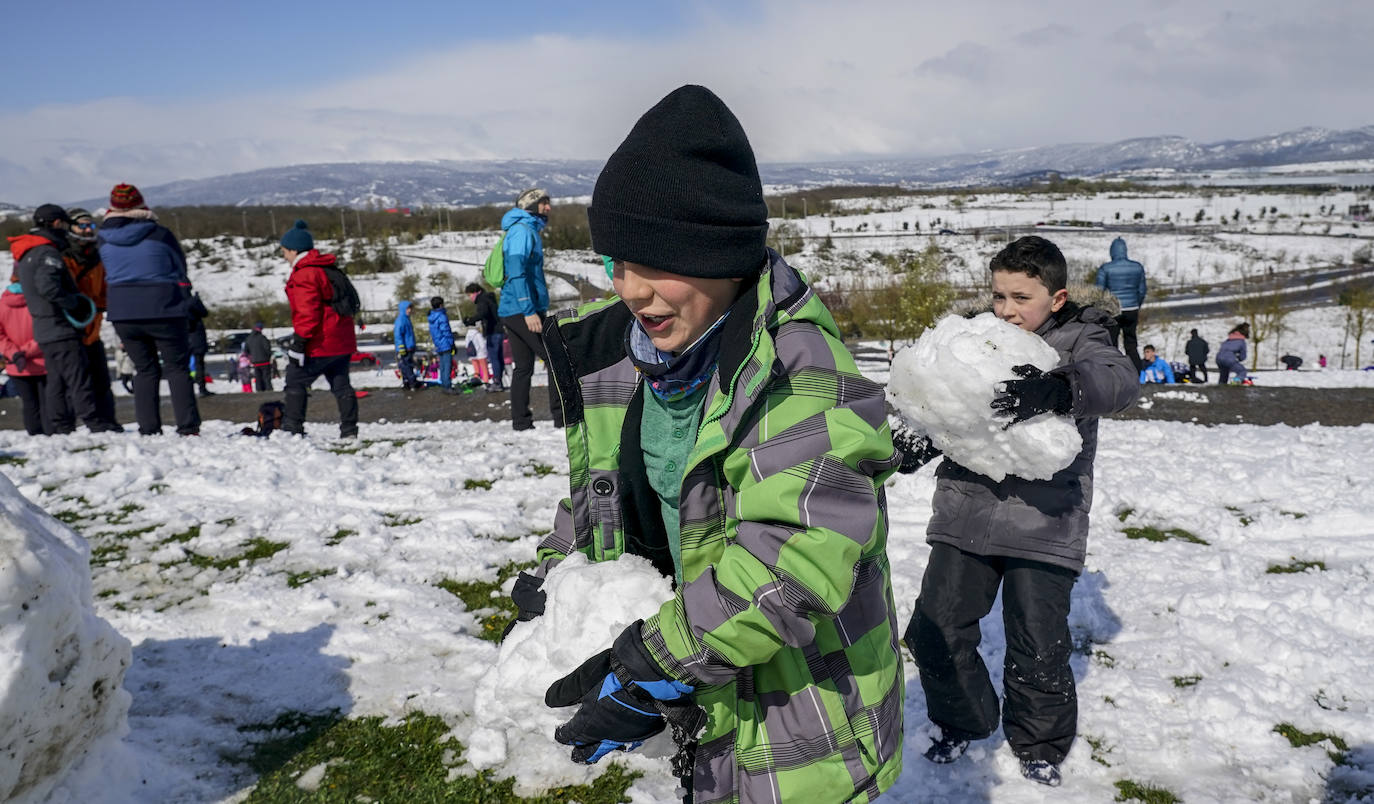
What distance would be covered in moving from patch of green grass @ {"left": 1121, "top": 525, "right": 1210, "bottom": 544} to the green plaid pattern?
4268 mm

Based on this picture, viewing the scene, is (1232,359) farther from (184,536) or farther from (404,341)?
(184,536)

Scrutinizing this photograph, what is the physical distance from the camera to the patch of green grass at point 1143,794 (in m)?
2.87

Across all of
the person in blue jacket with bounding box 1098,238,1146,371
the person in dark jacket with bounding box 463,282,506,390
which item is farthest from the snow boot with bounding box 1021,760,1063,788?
the person in dark jacket with bounding box 463,282,506,390

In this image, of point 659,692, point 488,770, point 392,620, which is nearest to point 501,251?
point 392,620

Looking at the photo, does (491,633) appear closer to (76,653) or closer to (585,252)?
(76,653)

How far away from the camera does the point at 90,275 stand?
7.53 m

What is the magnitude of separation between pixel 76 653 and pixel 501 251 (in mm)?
5485

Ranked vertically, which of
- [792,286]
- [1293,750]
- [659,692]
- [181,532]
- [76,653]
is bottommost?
[1293,750]

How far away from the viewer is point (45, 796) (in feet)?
Result: 7.75

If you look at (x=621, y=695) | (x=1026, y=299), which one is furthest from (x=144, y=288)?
(x=621, y=695)

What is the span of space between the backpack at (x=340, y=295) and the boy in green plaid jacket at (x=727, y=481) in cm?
646

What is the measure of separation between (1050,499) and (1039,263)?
881 mm

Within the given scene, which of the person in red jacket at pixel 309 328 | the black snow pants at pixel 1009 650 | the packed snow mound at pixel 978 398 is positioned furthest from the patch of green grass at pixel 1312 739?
the person in red jacket at pixel 309 328

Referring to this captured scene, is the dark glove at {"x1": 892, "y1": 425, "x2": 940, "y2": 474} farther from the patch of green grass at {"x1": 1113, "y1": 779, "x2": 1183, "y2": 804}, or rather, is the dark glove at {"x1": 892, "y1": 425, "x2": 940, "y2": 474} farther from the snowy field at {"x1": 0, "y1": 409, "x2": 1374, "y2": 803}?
the patch of green grass at {"x1": 1113, "y1": 779, "x2": 1183, "y2": 804}
